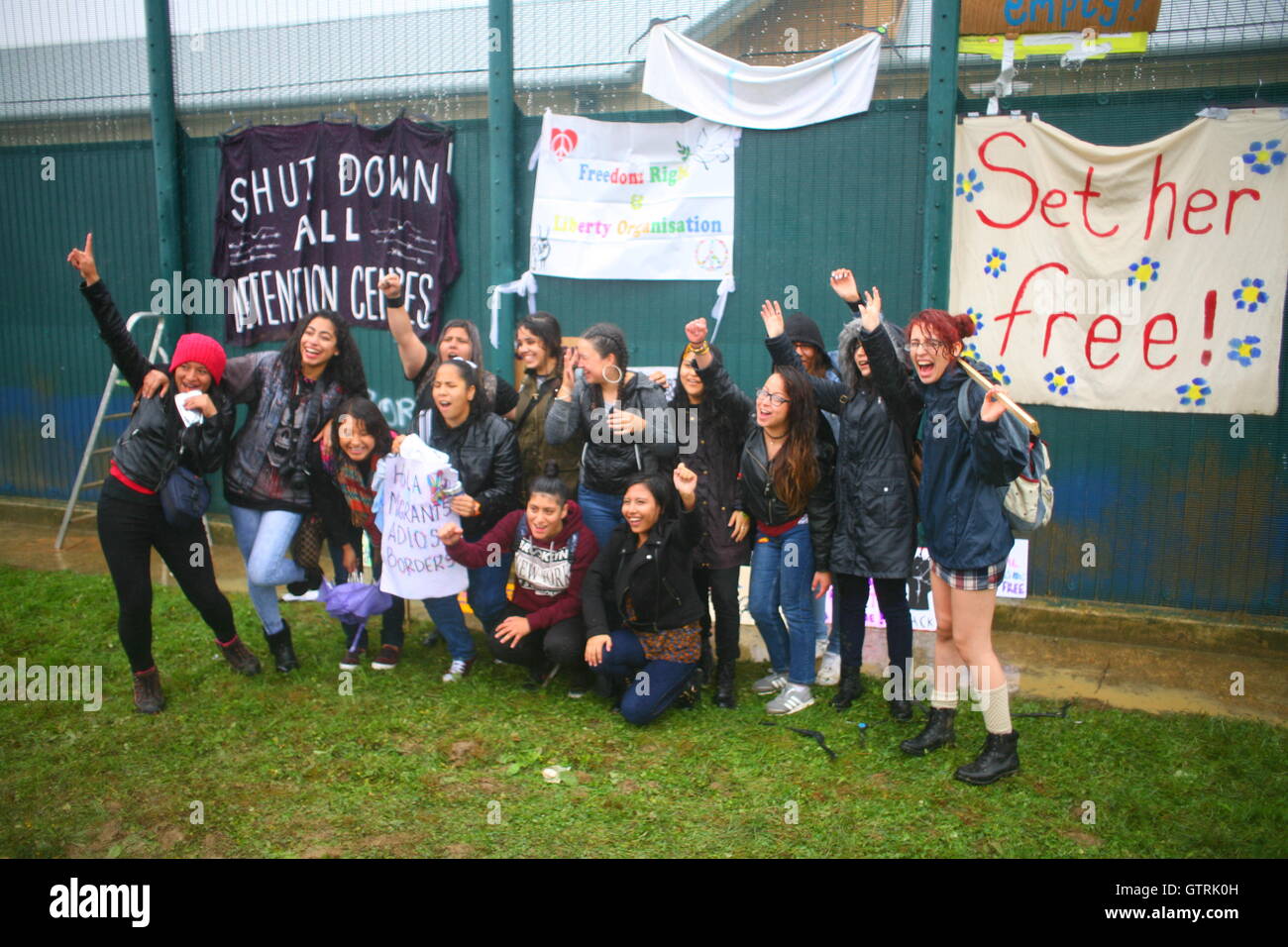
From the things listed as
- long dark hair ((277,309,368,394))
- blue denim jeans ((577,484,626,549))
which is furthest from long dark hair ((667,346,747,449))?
long dark hair ((277,309,368,394))

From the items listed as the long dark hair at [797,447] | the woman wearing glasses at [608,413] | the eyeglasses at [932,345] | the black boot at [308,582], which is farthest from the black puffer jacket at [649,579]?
the black boot at [308,582]

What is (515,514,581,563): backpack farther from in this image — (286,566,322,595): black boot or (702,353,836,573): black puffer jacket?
(286,566,322,595): black boot

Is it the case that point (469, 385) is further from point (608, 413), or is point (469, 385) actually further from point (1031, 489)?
point (1031, 489)

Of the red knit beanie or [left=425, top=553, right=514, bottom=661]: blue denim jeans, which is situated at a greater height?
the red knit beanie

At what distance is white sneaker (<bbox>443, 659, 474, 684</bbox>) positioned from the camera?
18.6 feet

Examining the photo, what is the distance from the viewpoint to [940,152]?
652 centimetres

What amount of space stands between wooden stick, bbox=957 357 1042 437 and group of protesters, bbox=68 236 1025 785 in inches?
3.9

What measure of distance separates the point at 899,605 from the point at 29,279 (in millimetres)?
7760

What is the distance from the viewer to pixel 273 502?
5508mm

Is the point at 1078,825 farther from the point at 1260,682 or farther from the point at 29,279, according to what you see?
the point at 29,279

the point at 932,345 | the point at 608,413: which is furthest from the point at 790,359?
the point at 608,413

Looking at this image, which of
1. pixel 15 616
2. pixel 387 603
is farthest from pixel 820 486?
pixel 15 616

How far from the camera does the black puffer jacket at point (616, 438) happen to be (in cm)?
539

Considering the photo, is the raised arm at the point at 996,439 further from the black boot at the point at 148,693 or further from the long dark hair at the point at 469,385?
the black boot at the point at 148,693
